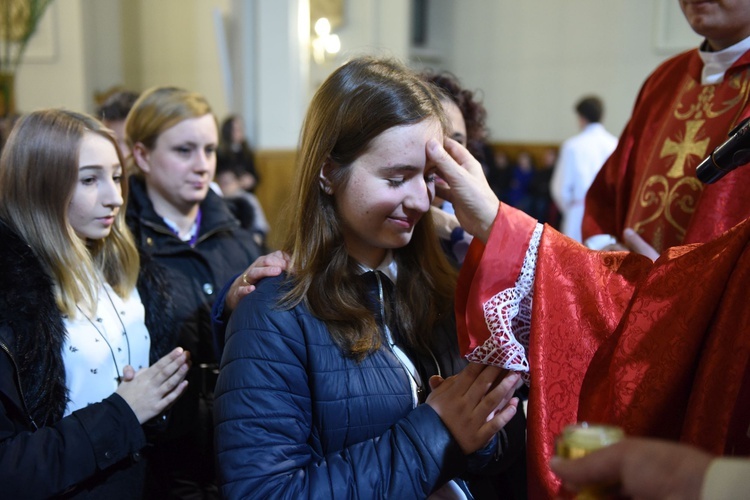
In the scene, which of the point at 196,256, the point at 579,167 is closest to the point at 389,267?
the point at 196,256

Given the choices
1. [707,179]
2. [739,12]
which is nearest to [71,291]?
[707,179]

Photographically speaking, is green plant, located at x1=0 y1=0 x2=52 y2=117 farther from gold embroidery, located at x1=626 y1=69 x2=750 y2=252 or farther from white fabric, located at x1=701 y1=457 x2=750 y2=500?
white fabric, located at x1=701 y1=457 x2=750 y2=500

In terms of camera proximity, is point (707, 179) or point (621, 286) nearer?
point (707, 179)

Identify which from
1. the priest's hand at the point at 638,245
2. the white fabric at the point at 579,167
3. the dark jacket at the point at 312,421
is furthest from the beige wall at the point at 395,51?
the dark jacket at the point at 312,421

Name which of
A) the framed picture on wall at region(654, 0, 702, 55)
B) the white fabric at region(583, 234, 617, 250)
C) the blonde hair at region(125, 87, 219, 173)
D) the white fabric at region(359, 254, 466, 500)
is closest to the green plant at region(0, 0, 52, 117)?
the blonde hair at region(125, 87, 219, 173)

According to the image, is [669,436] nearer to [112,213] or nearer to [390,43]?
[112,213]

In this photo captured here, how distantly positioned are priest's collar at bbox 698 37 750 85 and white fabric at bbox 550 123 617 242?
406cm

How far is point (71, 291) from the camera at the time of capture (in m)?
1.80

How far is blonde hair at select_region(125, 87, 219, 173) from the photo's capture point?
2730mm

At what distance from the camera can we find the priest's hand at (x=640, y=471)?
0.83m

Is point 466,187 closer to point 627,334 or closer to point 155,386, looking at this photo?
point 627,334

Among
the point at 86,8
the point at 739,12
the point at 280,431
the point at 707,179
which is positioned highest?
the point at 86,8

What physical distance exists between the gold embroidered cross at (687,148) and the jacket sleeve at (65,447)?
5.26 ft

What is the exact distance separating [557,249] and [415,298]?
0.33 metres
